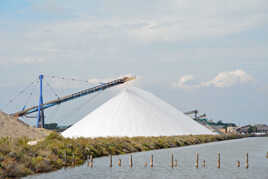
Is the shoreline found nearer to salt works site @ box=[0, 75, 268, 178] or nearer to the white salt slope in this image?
salt works site @ box=[0, 75, 268, 178]

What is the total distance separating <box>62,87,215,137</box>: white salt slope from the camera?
7619 centimetres

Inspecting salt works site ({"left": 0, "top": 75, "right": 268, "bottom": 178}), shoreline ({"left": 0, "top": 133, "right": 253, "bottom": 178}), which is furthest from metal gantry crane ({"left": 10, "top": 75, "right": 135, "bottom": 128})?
shoreline ({"left": 0, "top": 133, "right": 253, "bottom": 178})

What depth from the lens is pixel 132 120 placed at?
7875cm

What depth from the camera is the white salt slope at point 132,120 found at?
250 ft

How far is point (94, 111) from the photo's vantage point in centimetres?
8738

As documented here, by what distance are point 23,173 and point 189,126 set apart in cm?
6366

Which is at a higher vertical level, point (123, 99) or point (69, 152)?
point (123, 99)

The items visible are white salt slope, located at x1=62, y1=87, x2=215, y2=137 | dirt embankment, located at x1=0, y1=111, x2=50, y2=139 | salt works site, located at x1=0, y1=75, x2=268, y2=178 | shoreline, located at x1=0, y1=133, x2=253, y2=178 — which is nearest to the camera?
shoreline, located at x1=0, y1=133, x2=253, y2=178

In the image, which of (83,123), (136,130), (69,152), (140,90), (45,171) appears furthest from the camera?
(140,90)

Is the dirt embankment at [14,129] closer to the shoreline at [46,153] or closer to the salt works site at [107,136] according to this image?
the salt works site at [107,136]

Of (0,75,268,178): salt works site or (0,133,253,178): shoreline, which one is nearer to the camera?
(0,133,253,178): shoreline

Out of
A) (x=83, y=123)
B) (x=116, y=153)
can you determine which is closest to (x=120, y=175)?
(x=116, y=153)

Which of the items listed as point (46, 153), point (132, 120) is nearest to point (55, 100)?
point (132, 120)

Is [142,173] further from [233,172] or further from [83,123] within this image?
[83,123]
